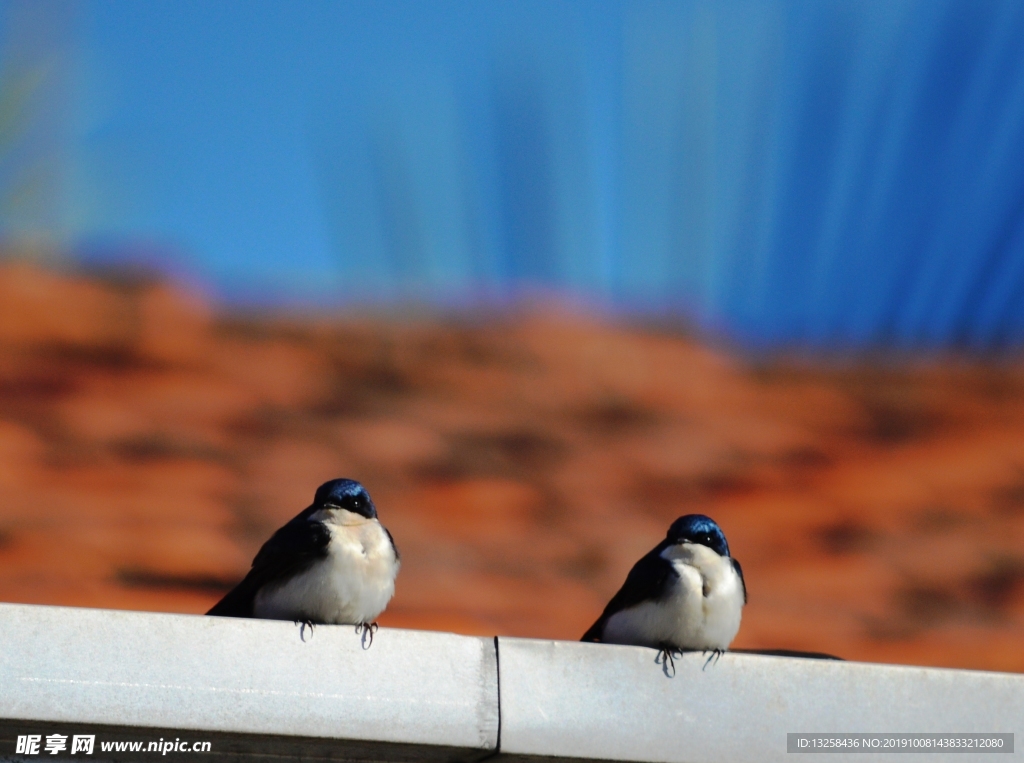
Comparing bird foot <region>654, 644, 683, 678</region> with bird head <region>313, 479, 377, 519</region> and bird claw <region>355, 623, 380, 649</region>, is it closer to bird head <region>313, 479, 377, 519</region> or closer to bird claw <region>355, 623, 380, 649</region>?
bird claw <region>355, 623, 380, 649</region>

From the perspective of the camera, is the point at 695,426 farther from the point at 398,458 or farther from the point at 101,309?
the point at 101,309

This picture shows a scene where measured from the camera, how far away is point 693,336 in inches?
338

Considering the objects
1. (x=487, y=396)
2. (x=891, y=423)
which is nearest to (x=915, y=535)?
(x=891, y=423)

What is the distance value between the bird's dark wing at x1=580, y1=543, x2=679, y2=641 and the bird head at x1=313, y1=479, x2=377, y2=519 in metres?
0.87

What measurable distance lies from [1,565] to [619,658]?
468 centimetres

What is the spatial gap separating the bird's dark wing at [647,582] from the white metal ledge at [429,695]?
0.60 m

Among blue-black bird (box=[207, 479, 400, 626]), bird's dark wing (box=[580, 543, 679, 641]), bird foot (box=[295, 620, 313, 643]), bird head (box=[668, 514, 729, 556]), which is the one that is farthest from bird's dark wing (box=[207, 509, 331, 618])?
bird head (box=[668, 514, 729, 556])

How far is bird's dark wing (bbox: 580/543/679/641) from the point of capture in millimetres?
4219

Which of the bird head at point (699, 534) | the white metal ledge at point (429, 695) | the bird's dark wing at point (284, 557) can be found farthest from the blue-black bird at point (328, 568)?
the bird head at point (699, 534)

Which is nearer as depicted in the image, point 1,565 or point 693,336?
point 1,565

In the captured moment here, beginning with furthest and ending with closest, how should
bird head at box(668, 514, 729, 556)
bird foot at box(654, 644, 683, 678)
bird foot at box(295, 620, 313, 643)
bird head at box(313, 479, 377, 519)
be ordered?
bird head at box(668, 514, 729, 556)
bird head at box(313, 479, 377, 519)
bird foot at box(654, 644, 683, 678)
bird foot at box(295, 620, 313, 643)

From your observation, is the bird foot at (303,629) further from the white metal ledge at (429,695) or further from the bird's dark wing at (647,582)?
the bird's dark wing at (647,582)

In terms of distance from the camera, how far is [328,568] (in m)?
3.96

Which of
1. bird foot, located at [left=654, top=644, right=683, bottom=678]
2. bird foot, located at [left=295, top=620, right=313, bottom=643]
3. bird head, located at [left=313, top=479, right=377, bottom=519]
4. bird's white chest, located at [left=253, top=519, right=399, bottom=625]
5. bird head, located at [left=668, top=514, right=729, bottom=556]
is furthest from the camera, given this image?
bird head, located at [left=668, top=514, right=729, bottom=556]
